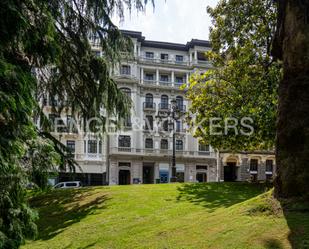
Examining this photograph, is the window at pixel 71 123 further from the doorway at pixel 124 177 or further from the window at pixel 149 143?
the window at pixel 149 143

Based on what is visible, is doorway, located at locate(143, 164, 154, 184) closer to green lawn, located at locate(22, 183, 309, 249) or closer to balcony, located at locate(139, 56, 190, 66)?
balcony, located at locate(139, 56, 190, 66)

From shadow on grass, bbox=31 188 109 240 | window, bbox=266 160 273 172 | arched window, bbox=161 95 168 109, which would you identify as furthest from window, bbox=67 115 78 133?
window, bbox=266 160 273 172

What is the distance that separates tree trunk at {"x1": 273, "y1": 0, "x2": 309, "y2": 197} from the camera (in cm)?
548

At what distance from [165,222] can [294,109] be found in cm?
371

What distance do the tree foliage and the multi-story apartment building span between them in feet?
68.9

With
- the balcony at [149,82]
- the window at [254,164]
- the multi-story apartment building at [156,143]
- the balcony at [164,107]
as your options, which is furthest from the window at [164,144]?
the window at [254,164]

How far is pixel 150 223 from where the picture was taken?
7.50m

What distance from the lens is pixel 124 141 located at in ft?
124

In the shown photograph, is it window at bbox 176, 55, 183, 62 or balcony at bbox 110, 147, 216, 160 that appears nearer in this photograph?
balcony at bbox 110, 147, 216, 160

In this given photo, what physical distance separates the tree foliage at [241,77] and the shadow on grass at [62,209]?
20.2 feet

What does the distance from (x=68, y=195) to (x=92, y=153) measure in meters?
24.1

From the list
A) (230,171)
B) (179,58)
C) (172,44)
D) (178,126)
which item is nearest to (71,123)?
(178,126)

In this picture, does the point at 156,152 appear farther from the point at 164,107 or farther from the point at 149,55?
the point at 149,55

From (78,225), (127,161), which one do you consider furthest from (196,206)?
(127,161)
